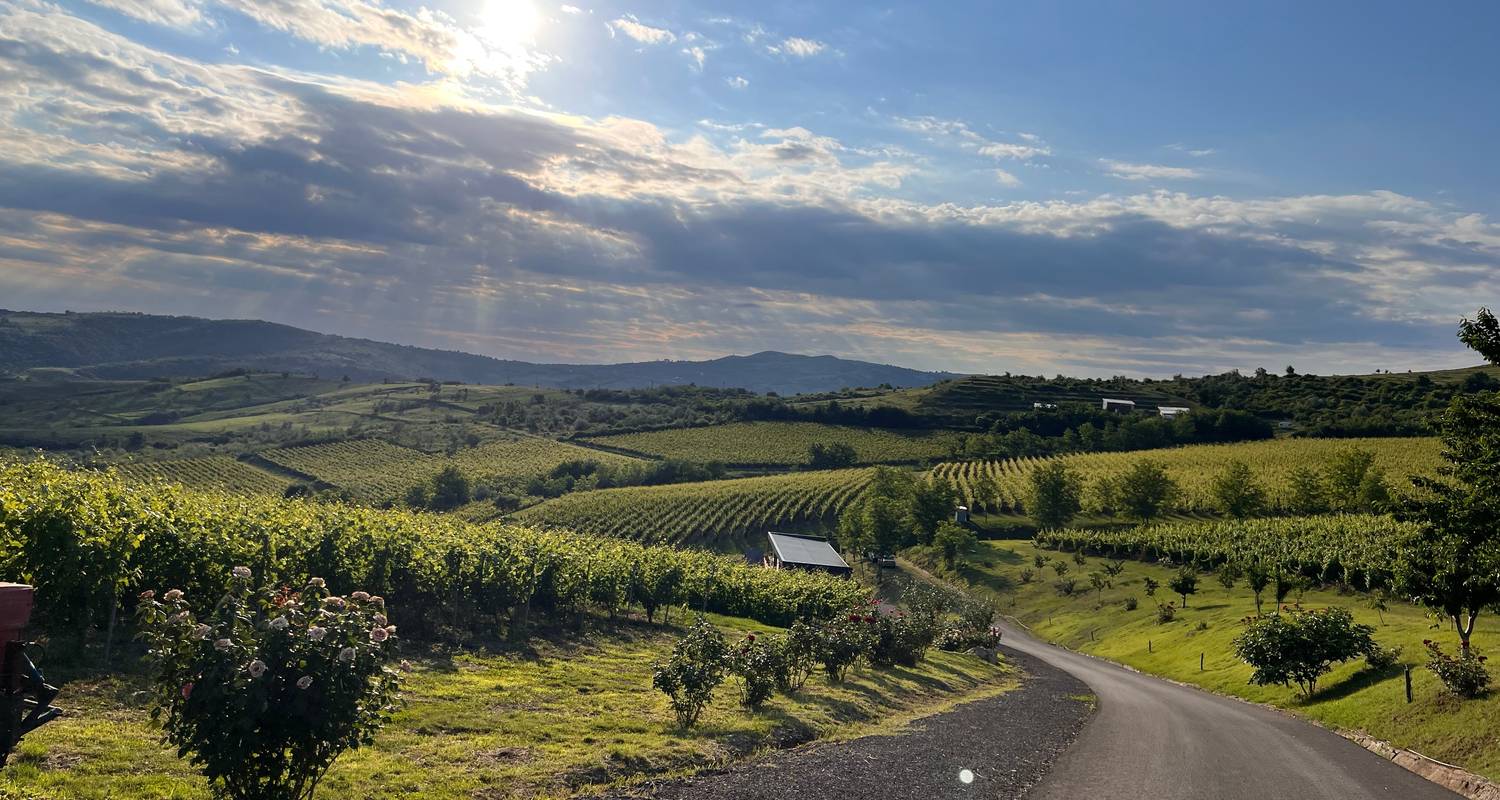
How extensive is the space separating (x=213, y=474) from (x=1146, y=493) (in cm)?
12250

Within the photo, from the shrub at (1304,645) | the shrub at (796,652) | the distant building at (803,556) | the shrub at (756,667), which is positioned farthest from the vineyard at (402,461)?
the shrub at (1304,645)

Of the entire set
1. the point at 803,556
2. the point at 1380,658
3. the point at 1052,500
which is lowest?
the point at 803,556

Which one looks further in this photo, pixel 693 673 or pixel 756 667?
pixel 756 667

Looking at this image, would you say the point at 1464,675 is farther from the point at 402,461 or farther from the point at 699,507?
the point at 402,461

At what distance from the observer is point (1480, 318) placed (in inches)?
755

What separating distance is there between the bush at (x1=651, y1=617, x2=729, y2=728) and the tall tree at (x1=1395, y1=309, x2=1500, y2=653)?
717 inches

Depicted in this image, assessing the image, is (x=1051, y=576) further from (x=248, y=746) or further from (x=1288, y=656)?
(x=248, y=746)

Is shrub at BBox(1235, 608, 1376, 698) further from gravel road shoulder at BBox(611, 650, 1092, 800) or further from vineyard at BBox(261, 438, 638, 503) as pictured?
vineyard at BBox(261, 438, 638, 503)

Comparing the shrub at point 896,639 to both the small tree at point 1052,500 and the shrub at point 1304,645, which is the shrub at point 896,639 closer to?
the shrub at point 1304,645

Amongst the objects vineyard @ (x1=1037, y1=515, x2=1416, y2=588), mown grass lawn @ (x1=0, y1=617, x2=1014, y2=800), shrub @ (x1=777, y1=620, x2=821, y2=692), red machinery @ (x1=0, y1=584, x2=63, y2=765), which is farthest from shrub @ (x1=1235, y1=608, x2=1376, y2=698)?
red machinery @ (x1=0, y1=584, x2=63, y2=765)

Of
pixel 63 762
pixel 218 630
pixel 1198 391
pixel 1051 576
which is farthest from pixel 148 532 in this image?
pixel 1198 391

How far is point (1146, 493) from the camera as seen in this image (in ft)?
299

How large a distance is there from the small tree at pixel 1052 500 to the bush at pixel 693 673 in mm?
79396

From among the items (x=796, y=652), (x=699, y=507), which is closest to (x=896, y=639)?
(x=796, y=652)
